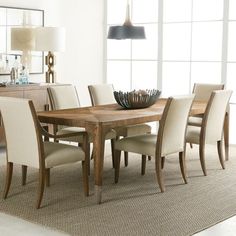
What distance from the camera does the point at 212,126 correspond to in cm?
567

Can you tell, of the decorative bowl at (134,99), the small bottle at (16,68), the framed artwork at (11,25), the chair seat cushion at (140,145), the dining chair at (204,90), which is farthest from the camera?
the framed artwork at (11,25)

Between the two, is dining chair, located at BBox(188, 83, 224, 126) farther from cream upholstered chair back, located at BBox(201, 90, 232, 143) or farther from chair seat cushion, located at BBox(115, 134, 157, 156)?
chair seat cushion, located at BBox(115, 134, 157, 156)

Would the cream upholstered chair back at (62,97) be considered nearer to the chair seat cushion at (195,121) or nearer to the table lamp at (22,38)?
the chair seat cushion at (195,121)

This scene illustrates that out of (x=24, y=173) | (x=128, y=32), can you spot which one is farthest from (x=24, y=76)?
(x=128, y=32)

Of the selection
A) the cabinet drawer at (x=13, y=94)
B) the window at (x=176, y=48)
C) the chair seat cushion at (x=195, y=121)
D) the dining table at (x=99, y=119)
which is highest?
the window at (x=176, y=48)

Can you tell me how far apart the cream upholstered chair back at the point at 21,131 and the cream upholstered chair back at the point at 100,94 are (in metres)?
1.85

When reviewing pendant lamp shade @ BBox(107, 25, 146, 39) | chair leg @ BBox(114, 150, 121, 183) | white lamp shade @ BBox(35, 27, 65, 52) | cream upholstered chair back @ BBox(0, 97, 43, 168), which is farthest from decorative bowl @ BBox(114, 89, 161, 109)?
white lamp shade @ BBox(35, 27, 65, 52)

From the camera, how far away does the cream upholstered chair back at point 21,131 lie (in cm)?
430

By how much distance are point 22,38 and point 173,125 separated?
3042 millimetres

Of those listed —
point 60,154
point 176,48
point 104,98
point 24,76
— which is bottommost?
point 60,154

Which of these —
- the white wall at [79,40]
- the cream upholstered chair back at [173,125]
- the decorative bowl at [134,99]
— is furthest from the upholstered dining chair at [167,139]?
the white wall at [79,40]

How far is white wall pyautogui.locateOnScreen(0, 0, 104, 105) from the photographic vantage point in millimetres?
7891

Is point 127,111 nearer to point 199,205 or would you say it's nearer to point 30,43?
point 199,205

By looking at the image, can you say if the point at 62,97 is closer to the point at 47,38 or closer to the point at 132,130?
the point at 132,130
